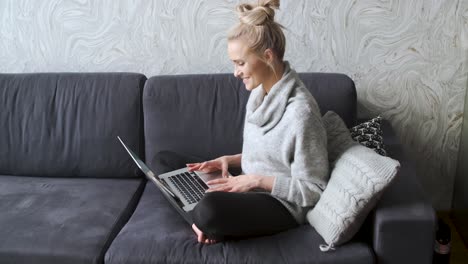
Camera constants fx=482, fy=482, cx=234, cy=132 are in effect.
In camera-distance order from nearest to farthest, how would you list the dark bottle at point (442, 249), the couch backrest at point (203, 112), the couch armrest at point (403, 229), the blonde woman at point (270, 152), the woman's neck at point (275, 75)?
the couch armrest at point (403, 229), the blonde woman at point (270, 152), the woman's neck at point (275, 75), the dark bottle at point (442, 249), the couch backrest at point (203, 112)

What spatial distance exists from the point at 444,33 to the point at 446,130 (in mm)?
459

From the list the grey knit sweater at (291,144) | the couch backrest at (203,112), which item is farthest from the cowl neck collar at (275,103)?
the couch backrest at (203,112)

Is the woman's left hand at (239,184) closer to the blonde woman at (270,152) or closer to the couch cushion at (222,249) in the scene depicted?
the blonde woman at (270,152)

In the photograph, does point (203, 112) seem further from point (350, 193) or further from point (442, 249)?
point (442, 249)

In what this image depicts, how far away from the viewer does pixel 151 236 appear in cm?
160

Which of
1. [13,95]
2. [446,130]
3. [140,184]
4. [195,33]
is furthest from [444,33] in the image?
[13,95]

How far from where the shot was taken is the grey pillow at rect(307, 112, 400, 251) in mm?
1439

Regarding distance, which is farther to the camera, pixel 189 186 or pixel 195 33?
pixel 195 33

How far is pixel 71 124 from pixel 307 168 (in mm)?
1128

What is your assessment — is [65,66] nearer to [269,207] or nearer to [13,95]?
[13,95]

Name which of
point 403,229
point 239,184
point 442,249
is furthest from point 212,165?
point 442,249

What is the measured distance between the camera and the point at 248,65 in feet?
5.30

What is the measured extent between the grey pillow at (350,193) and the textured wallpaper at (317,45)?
0.72 metres

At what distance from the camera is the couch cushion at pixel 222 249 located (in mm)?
1478
